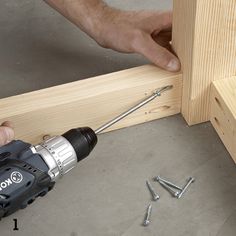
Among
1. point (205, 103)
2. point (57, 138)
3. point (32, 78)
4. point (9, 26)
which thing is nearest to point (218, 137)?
point (205, 103)

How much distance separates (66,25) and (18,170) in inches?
27.1

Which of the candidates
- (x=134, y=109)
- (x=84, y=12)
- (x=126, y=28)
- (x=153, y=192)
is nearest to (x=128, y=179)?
(x=153, y=192)

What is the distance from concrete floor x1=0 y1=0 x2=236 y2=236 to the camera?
112 cm

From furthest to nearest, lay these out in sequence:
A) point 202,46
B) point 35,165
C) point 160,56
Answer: point 160,56 < point 202,46 < point 35,165

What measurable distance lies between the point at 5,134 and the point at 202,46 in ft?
1.46

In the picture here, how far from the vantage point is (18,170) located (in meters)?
1.06

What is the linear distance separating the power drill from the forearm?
40 centimetres

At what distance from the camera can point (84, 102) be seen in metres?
1.24

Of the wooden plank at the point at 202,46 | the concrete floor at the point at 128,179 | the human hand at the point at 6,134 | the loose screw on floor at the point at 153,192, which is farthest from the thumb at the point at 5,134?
the wooden plank at the point at 202,46

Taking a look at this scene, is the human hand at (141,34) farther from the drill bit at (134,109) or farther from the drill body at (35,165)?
the drill body at (35,165)

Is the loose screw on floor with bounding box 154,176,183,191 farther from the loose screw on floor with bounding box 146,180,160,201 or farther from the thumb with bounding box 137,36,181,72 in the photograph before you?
the thumb with bounding box 137,36,181,72

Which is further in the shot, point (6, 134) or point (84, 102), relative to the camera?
point (84, 102)

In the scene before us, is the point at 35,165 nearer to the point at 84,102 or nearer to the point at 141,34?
the point at 84,102

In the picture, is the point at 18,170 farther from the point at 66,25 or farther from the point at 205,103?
the point at 66,25
